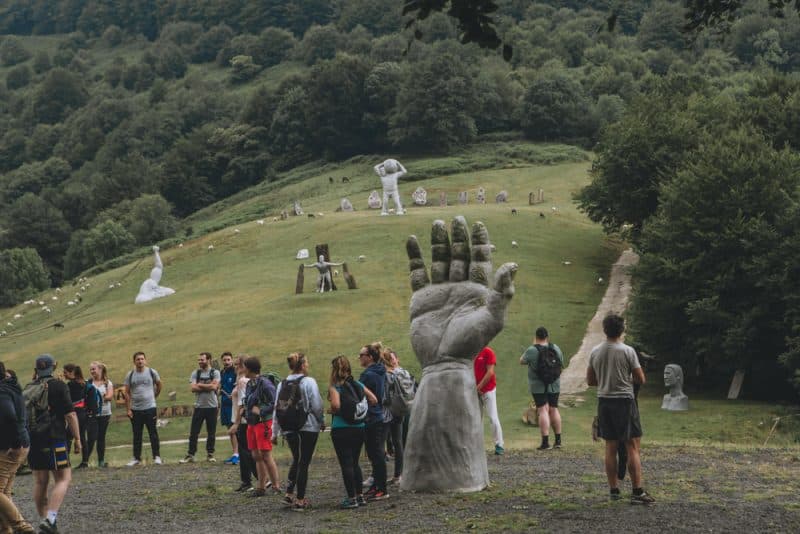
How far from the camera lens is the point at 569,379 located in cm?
4191

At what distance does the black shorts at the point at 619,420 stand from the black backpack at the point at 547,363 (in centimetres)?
697

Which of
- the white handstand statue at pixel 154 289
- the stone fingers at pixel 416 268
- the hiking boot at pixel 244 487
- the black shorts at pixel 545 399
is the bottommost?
the hiking boot at pixel 244 487

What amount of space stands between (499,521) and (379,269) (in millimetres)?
43604

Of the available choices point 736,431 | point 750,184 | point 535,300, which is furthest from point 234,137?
point 736,431

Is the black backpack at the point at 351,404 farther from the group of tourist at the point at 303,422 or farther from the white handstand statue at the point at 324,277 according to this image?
the white handstand statue at the point at 324,277

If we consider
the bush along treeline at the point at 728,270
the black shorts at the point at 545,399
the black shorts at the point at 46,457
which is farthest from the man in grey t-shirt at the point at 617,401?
the bush along treeline at the point at 728,270

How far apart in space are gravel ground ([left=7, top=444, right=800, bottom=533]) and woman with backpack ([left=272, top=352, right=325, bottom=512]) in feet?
2.16

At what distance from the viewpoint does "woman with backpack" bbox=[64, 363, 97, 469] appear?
2258 cm

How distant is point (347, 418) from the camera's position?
679 inches

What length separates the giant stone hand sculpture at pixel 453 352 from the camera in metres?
18.3

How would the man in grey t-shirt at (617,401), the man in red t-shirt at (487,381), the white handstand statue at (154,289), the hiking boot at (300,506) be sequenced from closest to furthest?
the man in grey t-shirt at (617,401), the hiking boot at (300,506), the man in red t-shirt at (487,381), the white handstand statue at (154,289)

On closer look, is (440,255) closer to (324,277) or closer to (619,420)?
(619,420)

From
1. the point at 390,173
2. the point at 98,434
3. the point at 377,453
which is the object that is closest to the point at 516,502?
the point at 377,453

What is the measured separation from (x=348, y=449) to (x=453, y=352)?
2621 millimetres
